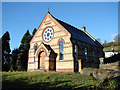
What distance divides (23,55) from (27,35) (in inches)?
317

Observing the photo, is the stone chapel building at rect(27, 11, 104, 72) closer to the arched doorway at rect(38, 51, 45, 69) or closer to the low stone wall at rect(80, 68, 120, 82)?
the arched doorway at rect(38, 51, 45, 69)

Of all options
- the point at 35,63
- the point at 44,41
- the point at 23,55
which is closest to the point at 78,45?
the point at 44,41

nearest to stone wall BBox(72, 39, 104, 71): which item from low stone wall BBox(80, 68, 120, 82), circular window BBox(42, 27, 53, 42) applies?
circular window BBox(42, 27, 53, 42)

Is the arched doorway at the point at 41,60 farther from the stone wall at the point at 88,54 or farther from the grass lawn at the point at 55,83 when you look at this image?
the grass lawn at the point at 55,83

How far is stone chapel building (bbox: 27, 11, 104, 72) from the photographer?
2033 centimetres

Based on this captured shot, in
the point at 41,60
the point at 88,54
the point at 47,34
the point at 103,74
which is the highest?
the point at 47,34

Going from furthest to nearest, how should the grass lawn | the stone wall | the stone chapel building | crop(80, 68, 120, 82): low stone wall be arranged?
1. the stone wall
2. the stone chapel building
3. crop(80, 68, 120, 82): low stone wall
4. the grass lawn

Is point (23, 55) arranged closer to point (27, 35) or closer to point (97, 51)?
point (27, 35)

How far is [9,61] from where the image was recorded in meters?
35.5

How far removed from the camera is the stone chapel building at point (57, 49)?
20333 mm

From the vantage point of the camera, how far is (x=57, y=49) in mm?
21828

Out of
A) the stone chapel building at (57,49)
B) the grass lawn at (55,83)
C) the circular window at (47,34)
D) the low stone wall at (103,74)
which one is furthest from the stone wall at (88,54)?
the grass lawn at (55,83)

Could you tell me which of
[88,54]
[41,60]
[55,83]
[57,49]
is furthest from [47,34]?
[55,83]

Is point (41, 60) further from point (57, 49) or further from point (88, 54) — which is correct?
point (88, 54)
